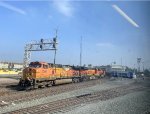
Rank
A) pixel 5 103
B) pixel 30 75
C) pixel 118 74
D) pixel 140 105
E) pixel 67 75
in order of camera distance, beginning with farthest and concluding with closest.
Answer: pixel 118 74 → pixel 67 75 → pixel 30 75 → pixel 140 105 → pixel 5 103

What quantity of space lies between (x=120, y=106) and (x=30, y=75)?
479 inches

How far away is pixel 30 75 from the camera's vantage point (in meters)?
27.8

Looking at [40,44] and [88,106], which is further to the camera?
[40,44]

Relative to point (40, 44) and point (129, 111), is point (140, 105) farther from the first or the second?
point (40, 44)

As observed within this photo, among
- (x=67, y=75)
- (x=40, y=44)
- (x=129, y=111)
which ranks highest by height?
(x=40, y=44)

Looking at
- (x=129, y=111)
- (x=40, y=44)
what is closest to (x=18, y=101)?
(x=129, y=111)

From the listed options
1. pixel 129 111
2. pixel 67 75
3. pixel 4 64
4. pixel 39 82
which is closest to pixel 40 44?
pixel 67 75

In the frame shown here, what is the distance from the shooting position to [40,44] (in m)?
50.8

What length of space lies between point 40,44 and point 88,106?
3372 centimetres

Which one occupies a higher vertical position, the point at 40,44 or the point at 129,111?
the point at 40,44

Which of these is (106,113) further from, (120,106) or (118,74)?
(118,74)

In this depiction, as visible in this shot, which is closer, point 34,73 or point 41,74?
point 34,73

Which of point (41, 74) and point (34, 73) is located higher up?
point (34, 73)

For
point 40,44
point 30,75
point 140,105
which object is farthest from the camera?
point 40,44
